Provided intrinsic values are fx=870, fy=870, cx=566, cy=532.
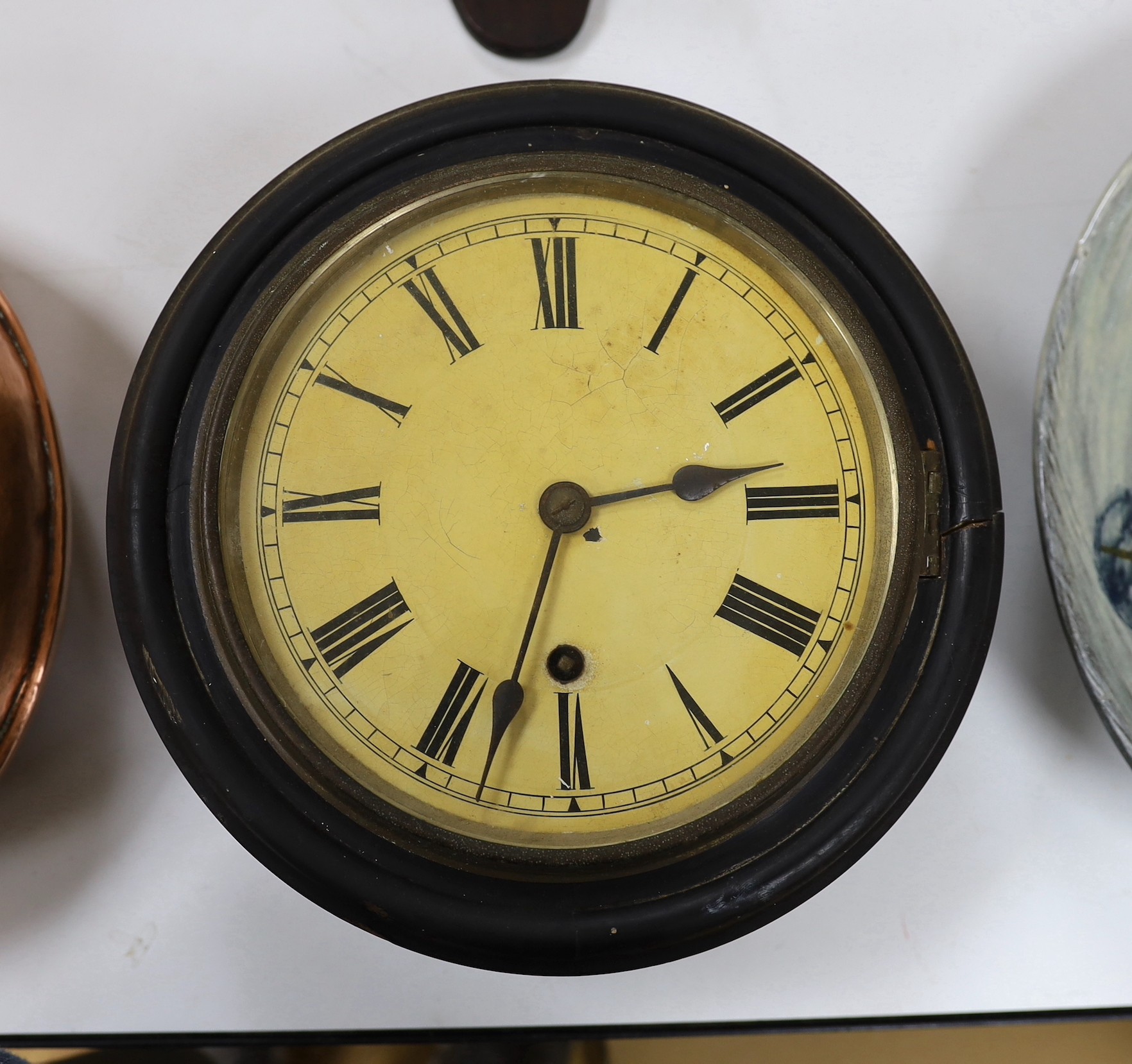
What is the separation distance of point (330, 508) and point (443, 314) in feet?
0.52

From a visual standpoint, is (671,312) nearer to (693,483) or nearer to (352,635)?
(693,483)

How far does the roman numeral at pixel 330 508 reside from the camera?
0.60 m

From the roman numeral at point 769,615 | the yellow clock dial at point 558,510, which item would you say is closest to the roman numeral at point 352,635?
the yellow clock dial at point 558,510

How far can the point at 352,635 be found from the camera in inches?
23.6

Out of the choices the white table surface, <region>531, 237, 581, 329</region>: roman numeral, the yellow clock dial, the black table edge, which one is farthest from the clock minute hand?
the black table edge

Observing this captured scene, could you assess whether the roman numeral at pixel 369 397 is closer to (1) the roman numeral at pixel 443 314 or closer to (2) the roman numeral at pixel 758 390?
(1) the roman numeral at pixel 443 314

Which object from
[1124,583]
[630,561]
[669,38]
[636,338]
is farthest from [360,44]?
[1124,583]

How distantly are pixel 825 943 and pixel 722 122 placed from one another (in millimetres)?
626

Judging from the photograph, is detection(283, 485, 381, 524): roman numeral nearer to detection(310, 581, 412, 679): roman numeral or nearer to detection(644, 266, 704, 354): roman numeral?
detection(310, 581, 412, 679): roman numeral

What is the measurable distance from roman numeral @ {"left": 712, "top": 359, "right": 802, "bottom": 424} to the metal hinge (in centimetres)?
11

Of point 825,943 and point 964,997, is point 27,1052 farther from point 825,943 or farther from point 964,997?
point 964,997

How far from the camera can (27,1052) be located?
2.17 ft

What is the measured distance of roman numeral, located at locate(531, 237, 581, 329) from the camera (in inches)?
24.2

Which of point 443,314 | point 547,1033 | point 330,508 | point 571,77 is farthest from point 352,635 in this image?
point 571,77
